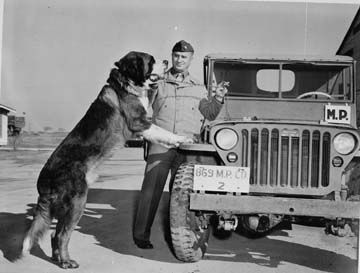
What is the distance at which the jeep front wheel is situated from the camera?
2.91 metres

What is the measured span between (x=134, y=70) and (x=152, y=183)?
1087 mm

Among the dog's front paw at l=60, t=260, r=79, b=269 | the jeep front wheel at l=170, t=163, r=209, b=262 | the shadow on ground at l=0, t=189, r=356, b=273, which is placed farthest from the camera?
the shadow on ground at l=0, t=189, r=356, b=273

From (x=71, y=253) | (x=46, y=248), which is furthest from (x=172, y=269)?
(x=46, y=248)

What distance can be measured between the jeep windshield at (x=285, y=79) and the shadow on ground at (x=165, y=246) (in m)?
1.49

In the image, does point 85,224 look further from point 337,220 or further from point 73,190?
point 337,220

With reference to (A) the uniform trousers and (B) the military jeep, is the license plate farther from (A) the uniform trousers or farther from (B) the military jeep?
(A) the uniform trousers

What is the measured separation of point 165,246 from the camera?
371 centimetres

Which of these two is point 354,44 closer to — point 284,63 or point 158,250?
point 284,63

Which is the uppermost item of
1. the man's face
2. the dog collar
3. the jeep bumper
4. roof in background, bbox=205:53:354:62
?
roof in background, bbox=205:53:354:62

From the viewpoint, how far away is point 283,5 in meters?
3.95

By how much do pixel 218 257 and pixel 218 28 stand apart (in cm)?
228

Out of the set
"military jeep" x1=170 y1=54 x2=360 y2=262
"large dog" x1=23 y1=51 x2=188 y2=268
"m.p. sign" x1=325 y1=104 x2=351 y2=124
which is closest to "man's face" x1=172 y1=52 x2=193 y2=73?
"large dog" x1=23 y1=51 x2=188 y2=268

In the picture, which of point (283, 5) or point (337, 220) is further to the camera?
point (283, 5)

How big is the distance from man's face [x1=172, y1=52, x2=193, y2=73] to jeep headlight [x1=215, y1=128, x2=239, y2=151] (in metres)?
1.05
